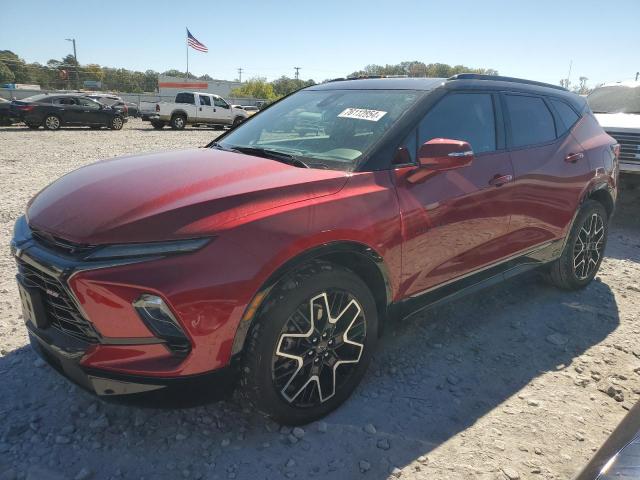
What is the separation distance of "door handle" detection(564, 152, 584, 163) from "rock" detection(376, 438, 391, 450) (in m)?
2.66

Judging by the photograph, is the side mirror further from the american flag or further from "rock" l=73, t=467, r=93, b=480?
the american flag

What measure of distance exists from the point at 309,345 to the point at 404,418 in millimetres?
705

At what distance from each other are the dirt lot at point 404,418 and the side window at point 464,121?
55.6 inches

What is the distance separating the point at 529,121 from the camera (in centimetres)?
362

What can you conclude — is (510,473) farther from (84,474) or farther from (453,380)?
(84,474)

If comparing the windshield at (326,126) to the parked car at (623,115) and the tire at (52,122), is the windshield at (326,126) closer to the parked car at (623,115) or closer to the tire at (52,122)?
the parked car at (623,115)

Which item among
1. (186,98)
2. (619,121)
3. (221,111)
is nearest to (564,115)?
(619,121)

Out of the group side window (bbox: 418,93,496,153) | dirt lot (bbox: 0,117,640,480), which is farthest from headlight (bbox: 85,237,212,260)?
side window (bbox: 418,93,496,153)

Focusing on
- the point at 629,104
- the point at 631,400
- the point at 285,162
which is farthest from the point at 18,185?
the point at 629,104

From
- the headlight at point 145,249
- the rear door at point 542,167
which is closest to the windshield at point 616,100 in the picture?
the rear door at point 542,167

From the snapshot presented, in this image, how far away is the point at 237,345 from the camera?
6.81ft

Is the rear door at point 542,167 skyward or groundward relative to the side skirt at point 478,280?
skyward

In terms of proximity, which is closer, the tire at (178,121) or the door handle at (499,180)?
the door handle at (499,180)

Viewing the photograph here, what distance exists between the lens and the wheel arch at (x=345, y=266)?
206cm
